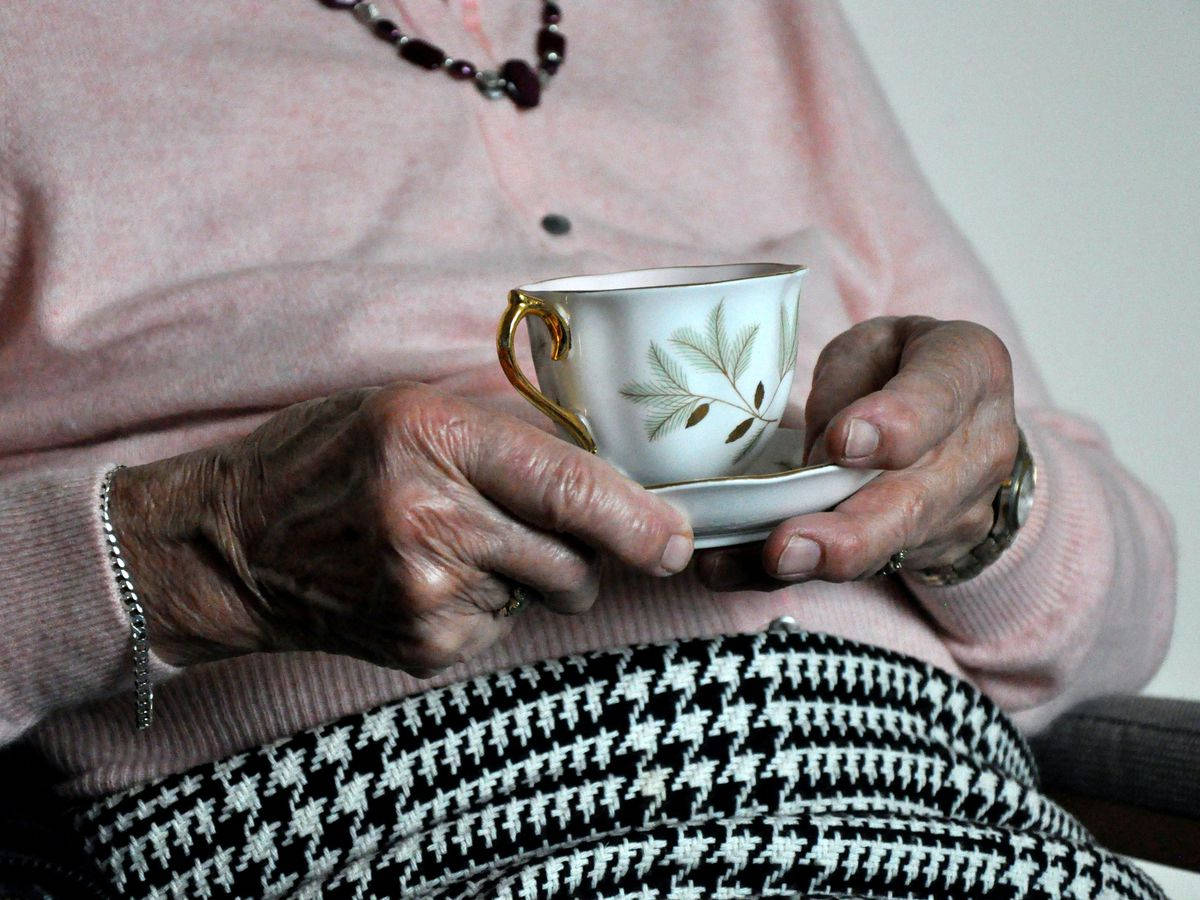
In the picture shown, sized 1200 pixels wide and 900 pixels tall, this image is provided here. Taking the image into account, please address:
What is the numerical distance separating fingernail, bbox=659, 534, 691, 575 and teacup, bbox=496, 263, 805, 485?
0.09 meters

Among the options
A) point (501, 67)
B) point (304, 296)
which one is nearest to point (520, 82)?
point (501, 67)

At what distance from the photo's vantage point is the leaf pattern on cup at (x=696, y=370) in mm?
545

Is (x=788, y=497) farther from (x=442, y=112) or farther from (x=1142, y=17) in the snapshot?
(x=1142, y=17)

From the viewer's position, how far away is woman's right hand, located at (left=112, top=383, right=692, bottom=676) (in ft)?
1.63

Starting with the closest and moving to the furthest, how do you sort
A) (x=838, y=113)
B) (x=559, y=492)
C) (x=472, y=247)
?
(x=559, y=492), (x=472, y=247), (x=838, y=113)

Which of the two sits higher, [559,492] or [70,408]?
[559,492]

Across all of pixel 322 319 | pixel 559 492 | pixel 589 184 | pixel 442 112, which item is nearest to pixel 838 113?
pixel 589 184

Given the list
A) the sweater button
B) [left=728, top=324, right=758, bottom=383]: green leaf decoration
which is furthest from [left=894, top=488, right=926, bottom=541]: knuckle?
the sweater button

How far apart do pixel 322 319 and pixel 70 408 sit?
175 millimetres

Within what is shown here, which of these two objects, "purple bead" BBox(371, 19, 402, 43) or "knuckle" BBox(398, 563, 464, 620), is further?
"purple bead" BBox(371, 19, 402, 43)

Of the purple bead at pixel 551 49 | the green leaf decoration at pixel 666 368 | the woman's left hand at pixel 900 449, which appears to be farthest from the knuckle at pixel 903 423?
the purple bead at pixel 551 49

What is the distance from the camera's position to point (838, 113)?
105cm

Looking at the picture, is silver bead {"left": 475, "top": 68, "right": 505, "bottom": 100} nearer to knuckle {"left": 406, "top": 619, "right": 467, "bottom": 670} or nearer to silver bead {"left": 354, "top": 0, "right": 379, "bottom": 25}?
silver bead {"left": 354, "top": 0, "right": 379, "bottom": 25}

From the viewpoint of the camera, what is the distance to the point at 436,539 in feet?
1.68
